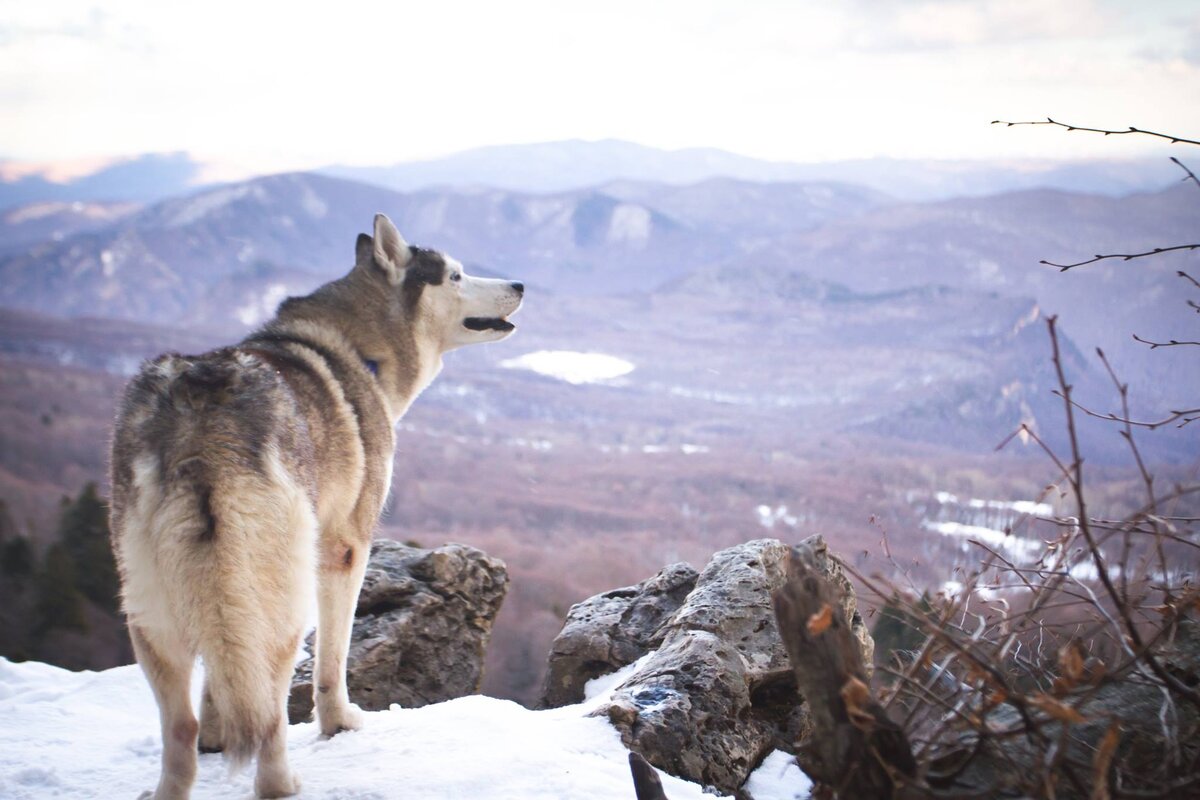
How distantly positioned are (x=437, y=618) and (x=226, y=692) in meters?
4.87

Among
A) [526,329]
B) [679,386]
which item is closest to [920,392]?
[679,386]

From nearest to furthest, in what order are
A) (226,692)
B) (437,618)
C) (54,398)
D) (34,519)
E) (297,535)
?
(226,692) → (297,535) → (437,618) → (34,519) → (54,398)

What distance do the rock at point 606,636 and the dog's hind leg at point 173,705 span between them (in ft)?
12.7

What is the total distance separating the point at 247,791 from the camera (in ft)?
16.9

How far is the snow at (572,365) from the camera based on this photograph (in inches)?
4963

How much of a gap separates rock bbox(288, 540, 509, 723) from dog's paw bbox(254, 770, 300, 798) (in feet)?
9.82

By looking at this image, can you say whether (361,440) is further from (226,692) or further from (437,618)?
(437,618)

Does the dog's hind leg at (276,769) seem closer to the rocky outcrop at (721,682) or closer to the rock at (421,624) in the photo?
the rocky outcrop at (721,682)

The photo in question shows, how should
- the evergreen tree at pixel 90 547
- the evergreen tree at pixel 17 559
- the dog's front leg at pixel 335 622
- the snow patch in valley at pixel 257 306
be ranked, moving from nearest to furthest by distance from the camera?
the dog's front leg at pixel 335 622, the evergreen tree at pixel 90 547, the evergreen tree at pixel 17 559, the snow patch in valley at pixel 257 306

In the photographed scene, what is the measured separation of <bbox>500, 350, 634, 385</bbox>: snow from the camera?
126 m

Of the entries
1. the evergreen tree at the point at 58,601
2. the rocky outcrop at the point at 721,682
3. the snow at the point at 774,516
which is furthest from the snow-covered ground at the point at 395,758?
the snow at the point at 774,516

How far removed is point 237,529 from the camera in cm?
418

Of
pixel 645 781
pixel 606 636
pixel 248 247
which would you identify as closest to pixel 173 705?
pixel 645 781

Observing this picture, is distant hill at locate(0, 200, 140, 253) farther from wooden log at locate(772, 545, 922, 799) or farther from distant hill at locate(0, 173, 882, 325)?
wooden log at locate(772, 545, 922, 799)
